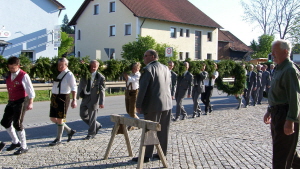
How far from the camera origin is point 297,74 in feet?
14.3

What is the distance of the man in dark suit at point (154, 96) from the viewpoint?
6.08 meters

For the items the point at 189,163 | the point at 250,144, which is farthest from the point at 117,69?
the point at 189,163

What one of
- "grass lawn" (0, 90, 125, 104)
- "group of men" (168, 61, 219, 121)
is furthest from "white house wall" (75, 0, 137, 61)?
"group of men" (168, 61, 219, 121)

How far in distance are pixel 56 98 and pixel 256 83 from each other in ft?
34.9

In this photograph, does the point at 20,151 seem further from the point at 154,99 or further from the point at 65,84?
the point at 154,99

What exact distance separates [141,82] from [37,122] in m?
5.98

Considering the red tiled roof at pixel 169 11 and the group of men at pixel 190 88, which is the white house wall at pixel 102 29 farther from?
the group of men at pixel 190 88

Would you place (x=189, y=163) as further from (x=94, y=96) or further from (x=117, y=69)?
(x=117, y=69)

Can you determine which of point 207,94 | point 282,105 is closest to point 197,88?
point 207,94

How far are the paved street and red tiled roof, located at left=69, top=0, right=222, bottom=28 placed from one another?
102 feet

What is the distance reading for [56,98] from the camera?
7.33 metres

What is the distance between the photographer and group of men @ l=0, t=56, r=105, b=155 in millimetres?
6664

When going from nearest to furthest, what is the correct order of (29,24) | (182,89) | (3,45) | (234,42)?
(182,89) → (3,45) → (29,24) → (234,42)

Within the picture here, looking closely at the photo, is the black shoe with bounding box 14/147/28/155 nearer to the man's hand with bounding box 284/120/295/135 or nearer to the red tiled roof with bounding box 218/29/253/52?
the man's hand with bounding box 284/120/295/135
